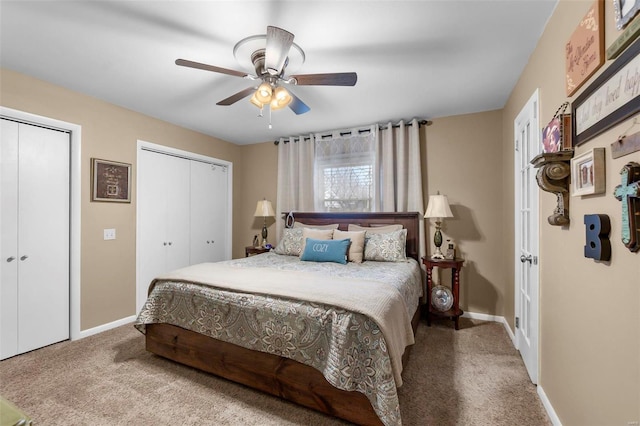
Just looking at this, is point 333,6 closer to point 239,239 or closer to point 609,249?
point 609,249

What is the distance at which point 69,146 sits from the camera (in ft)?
9.25

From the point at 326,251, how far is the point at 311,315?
137 centimetres

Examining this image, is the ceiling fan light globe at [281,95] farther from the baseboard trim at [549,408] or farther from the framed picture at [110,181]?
the baseboard trim at [549,408]

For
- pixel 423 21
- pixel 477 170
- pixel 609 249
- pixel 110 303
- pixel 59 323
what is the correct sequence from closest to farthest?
pixel 609 249 → pixel 423 21 → pixel 59 323 → pixel 110 303 → pixel 477 170

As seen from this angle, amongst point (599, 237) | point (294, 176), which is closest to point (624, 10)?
point (599, 237)

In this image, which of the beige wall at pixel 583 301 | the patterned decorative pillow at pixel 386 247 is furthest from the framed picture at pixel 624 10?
the patterned decorative pillow at pixel 386 247

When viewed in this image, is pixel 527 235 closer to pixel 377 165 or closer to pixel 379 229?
pixel 379 229

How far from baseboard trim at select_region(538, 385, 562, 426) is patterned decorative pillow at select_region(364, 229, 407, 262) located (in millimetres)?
1510

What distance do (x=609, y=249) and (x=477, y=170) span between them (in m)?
2.41

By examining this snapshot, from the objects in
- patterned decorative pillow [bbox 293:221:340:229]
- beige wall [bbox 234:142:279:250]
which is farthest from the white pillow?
beige wall [bbox 234:142:279:250]

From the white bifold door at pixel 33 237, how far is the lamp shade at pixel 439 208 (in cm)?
380

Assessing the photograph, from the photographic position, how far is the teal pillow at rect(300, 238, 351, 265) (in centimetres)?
302

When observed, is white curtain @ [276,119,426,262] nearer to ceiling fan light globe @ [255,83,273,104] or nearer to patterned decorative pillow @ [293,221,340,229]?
patterned decorative pillow @ [293,221,340,229]

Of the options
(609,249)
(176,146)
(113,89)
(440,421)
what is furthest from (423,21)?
(176,146)
